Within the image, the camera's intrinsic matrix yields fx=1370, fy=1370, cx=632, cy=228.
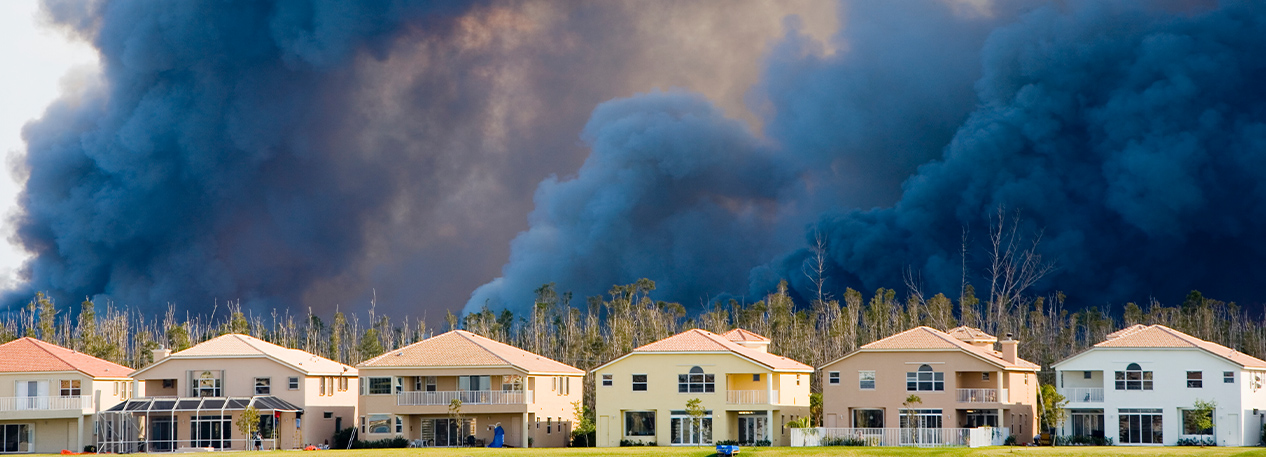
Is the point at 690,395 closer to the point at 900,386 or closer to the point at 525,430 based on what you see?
the point at 525,430

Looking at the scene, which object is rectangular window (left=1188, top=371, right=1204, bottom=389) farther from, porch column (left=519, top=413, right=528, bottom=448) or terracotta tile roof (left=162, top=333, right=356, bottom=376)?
terracotta tile roof (left=162, top=333, right=356, bottom=376)

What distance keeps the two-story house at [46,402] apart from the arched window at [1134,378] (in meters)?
54.5

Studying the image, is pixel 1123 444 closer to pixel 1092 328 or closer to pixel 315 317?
pixel 1092 328

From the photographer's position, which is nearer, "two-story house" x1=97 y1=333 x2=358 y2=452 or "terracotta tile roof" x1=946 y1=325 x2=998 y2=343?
"two-story house" x1=97 y1=333 x2=358 y2=452

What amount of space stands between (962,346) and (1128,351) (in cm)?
870

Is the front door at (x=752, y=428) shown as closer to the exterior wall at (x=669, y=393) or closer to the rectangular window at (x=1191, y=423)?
the exterior wall at (x=669, y=393)

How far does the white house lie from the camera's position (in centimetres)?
6850

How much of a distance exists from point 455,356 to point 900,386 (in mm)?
23516

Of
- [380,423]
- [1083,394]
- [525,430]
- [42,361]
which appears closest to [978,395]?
[1083,394]

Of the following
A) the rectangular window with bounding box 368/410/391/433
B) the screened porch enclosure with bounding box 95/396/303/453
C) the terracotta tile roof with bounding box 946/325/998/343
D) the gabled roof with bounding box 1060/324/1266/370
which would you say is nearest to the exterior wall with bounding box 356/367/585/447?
the rectangular window with bounding box 368/410/391/433

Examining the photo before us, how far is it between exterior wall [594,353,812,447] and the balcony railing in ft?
14.9

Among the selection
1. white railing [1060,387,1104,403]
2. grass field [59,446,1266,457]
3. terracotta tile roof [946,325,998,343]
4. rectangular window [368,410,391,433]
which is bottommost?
grass field [59,446,1266,457]

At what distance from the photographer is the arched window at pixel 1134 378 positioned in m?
70.7

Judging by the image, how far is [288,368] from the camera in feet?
245
